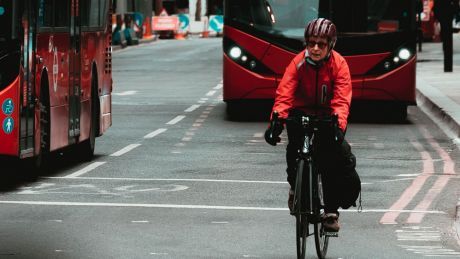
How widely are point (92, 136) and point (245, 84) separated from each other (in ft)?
18.1

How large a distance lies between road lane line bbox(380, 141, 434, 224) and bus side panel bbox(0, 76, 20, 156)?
3.47 m

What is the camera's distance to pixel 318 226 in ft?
31.8

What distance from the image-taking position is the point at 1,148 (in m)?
13.3

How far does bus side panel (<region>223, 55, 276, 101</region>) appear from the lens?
73.0ft

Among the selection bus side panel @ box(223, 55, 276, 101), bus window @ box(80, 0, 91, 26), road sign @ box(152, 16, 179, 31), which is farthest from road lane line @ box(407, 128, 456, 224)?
A: road sign @ box(152, 16, 179, 31)

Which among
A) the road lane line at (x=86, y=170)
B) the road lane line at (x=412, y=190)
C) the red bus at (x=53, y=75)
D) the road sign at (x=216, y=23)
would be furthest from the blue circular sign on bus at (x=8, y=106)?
the road sign at (x=216, y=23)

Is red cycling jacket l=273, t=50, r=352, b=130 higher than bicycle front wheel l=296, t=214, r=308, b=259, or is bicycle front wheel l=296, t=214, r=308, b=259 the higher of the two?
red cycling jacket l=273, t=50, r=352, b=130

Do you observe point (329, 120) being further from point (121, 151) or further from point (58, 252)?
point (121, 151)

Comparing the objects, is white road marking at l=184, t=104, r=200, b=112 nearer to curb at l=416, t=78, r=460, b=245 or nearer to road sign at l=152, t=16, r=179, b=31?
curb at l=416, t=78, r=460, b=245

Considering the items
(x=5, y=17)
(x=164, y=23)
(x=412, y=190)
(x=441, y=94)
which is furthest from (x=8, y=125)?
(x=164, y=23)

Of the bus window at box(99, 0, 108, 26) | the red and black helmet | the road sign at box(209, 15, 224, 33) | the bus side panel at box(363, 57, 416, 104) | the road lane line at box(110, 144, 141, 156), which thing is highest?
the red and black helmet

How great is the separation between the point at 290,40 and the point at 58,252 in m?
12.9

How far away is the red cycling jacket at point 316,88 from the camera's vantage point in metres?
9.21

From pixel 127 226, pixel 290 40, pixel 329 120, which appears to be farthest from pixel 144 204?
pixel 290 40
